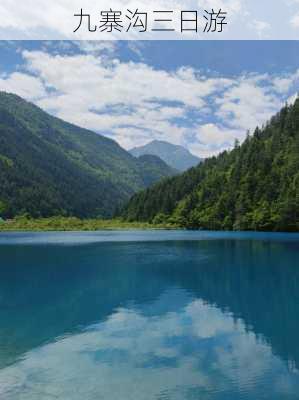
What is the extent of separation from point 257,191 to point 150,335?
143312mm

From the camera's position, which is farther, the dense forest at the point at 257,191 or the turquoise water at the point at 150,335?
the dense forest at the point at 257,191

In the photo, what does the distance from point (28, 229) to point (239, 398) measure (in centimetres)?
18303

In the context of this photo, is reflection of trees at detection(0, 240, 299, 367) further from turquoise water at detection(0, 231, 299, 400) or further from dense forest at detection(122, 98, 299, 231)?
dense forest at detection(122, 98, 299, 231)

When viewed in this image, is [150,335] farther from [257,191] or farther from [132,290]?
[257,191]

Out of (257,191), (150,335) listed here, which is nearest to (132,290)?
(150,335)

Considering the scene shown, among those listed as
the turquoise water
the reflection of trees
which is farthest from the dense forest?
the turquoise water

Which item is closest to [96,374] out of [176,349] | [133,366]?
[133,366]

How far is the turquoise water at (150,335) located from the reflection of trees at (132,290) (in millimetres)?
86

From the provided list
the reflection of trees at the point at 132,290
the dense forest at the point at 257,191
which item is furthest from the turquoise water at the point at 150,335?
the dense forest at the point at 257,191

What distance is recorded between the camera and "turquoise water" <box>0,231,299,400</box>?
15.4 metres

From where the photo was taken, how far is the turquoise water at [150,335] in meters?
15.4

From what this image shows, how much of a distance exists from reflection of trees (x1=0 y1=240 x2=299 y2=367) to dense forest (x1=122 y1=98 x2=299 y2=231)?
85483mm

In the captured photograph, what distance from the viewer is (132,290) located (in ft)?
118

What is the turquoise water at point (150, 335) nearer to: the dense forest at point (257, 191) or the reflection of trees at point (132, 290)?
the reflection of trees at point (132, 290)
